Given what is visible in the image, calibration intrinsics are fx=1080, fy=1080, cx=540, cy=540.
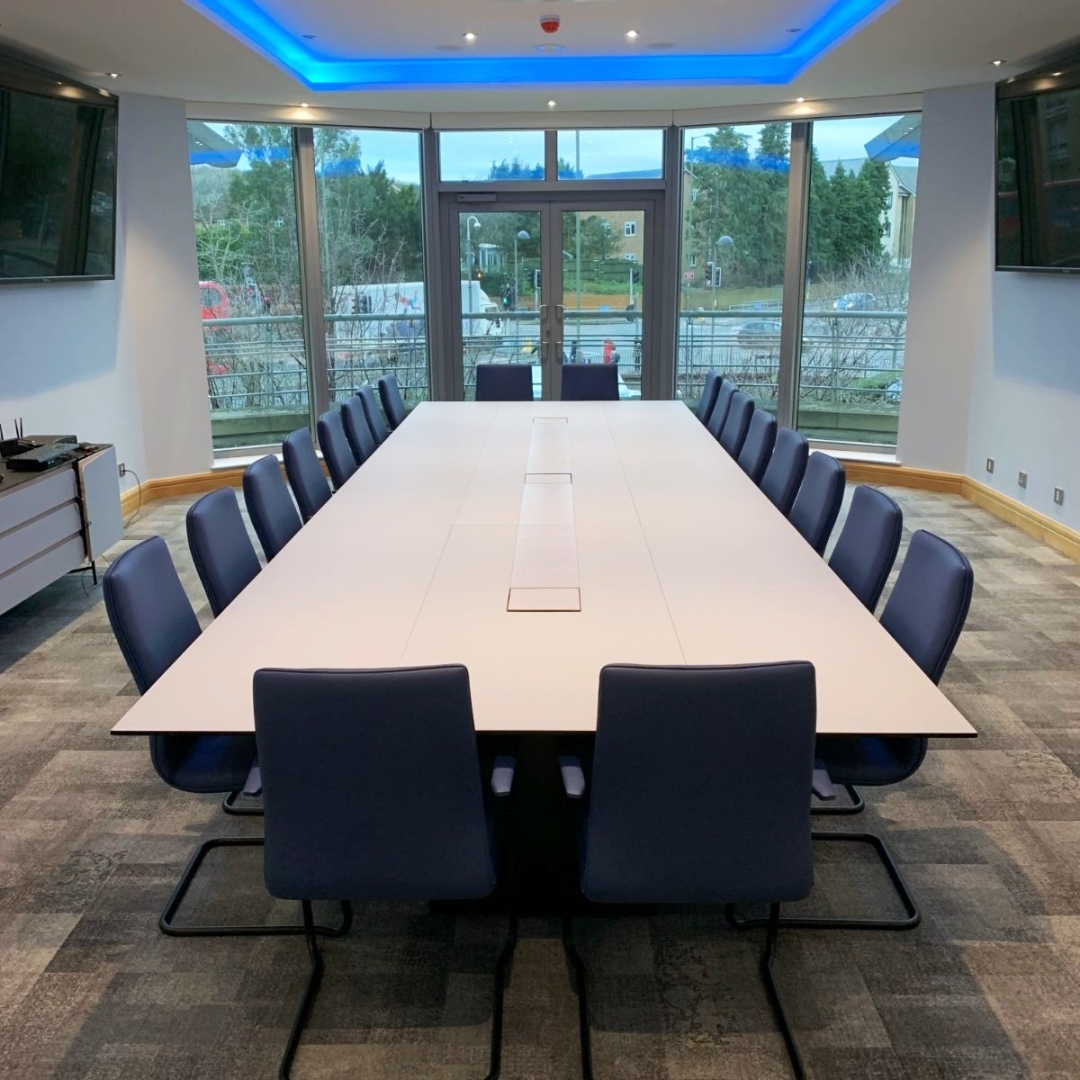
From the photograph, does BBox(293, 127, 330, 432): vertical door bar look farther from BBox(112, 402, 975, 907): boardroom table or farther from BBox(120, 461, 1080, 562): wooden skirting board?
BBox(112, 402, 975, 907): boardroom table

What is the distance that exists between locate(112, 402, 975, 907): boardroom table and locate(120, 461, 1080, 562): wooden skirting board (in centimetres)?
299

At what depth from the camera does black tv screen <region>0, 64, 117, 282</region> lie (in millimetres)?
5559

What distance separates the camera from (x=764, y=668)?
2174mm

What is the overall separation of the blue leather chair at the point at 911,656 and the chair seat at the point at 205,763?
144 cm

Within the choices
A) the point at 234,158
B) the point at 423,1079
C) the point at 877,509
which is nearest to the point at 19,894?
the point at 423,1079

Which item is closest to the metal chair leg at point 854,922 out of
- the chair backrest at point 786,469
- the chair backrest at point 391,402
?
the chair backrest at point 786,469

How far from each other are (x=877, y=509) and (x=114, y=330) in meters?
5.63

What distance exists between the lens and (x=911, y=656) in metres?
3.02

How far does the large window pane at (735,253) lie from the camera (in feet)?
Result: 28.1

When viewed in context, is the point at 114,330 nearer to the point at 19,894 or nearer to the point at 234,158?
the point at 234,158

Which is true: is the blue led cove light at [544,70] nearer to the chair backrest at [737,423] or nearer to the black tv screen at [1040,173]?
the black tv screen at [1040,173]

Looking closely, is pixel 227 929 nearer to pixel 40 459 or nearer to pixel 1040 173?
pixel 40 459

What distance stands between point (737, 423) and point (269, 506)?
300 cm

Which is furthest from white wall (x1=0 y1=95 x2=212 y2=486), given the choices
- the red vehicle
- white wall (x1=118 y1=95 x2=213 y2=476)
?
the red vehicle
